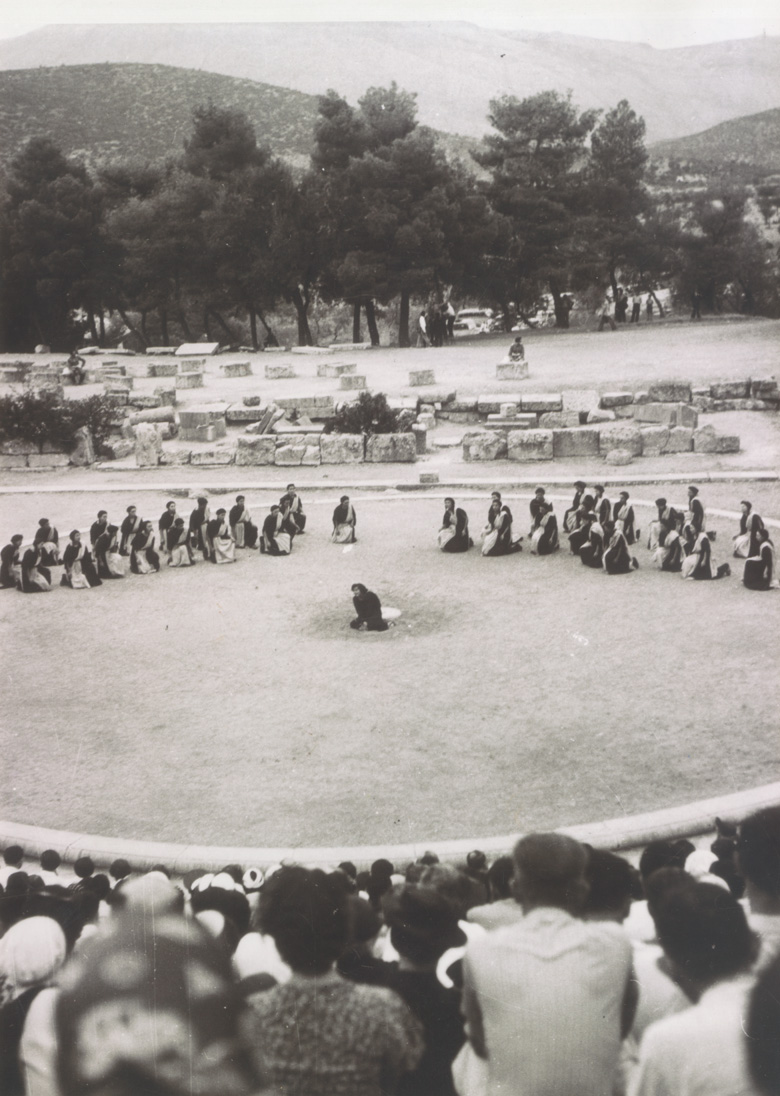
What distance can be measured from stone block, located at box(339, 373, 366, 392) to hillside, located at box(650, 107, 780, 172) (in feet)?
32.8

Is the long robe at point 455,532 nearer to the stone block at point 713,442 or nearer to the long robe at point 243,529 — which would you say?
the long robe at point 243,529

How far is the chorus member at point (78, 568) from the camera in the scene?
1288 centimetres

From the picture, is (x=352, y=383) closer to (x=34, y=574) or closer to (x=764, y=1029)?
(x=34, y=574)

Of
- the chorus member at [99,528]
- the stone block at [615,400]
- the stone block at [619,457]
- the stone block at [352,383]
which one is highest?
the stone block at [352,383]

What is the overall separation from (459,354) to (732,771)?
78.3ft

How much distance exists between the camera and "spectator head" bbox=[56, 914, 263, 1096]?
4.46 metres

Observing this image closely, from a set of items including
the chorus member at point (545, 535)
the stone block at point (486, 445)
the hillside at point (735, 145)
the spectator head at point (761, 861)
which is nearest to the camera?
the spectator head at point (761, 861)

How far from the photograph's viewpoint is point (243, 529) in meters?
14.3

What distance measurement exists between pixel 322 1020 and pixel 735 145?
22.8 meters

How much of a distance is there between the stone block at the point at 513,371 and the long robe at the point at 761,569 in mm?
13864

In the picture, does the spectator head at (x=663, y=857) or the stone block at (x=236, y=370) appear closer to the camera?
the spectator head at (x=663, y=857)

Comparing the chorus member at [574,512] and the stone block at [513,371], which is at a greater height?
the stone block at [513,371]

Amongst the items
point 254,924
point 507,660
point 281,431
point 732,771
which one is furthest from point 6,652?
point 281,431

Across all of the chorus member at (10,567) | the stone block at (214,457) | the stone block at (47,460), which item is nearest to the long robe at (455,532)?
the chorus member at (10,567)
